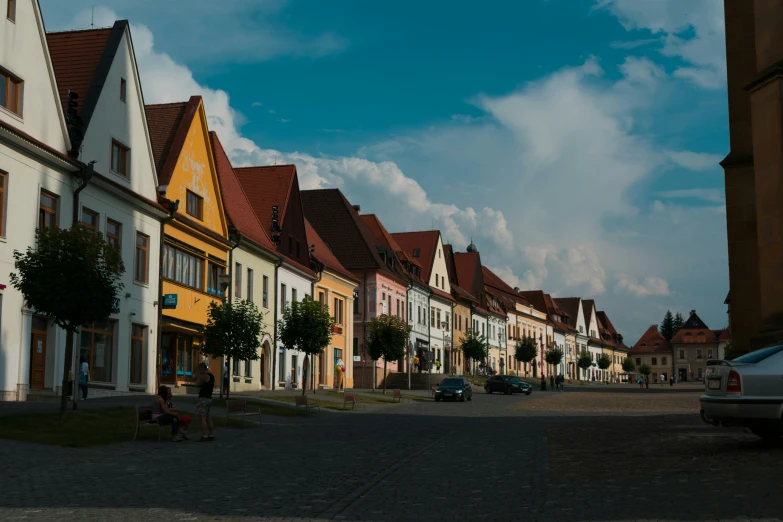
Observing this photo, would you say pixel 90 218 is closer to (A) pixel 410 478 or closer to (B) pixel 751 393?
(A) pixel 410 478

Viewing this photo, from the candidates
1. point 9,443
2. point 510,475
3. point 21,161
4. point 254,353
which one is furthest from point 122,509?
point 254,353

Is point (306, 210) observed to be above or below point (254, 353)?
above

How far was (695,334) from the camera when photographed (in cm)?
19625

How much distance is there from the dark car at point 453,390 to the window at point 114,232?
23.8 m

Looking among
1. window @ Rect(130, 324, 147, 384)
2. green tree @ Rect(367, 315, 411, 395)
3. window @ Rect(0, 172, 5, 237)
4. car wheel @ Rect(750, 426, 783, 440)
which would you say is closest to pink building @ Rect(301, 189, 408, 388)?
green tree @ Rect(367, 315, 411, 395)

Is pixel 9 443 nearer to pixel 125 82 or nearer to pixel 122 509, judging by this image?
pixel 122 509

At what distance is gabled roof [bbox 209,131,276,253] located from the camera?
5097 cm

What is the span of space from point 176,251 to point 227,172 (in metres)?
12.7

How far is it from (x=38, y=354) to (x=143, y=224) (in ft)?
30.2

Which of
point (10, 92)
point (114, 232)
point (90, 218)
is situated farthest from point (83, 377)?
point (10, 92)

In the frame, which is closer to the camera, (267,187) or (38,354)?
(38,354)

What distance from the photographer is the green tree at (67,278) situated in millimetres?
24250

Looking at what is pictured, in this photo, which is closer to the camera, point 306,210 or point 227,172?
point 227,172

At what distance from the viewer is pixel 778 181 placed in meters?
22.0
